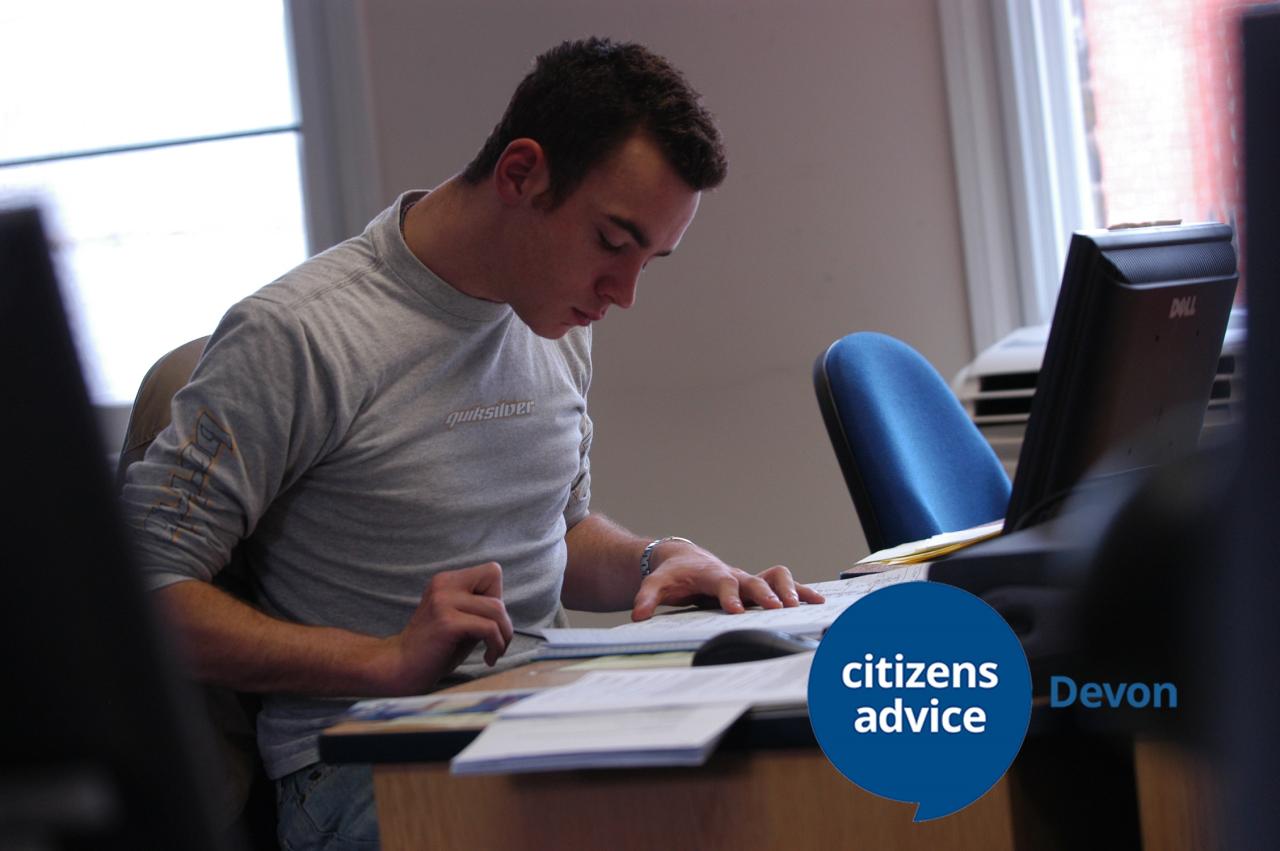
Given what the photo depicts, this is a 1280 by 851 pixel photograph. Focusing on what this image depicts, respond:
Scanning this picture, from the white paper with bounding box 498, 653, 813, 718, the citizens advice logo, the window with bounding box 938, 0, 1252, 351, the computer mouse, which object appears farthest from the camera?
the window with bounding box 938, 0, 1252, 351

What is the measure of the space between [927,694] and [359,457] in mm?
790

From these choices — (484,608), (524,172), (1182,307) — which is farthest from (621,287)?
(1182,307)

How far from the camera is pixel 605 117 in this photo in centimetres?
138

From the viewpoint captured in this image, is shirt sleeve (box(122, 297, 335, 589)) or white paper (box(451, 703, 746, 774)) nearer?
white paper (box(451, 703, 746, 774))

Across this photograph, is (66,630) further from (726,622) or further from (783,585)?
(783,585)

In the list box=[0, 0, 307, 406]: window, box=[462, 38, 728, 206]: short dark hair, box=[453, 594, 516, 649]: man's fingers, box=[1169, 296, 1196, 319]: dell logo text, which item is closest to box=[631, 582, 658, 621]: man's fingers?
box=[453, 594, 516, 649]: man's fingers

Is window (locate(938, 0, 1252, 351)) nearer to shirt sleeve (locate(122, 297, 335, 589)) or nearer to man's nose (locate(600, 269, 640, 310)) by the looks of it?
man's nose (locate(600, 269, 640, 310))

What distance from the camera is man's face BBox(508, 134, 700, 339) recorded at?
4.52 feet

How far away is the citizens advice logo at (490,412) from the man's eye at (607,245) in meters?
0.19

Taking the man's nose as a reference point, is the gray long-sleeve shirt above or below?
below

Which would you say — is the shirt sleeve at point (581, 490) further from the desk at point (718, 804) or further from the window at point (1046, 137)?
the window at point (1046, 137)

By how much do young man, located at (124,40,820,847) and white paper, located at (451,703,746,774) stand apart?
0.34 metres

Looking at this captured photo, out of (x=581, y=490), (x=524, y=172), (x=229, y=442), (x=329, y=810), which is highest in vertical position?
(x=524, y=172)

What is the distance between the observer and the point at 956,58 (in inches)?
105
